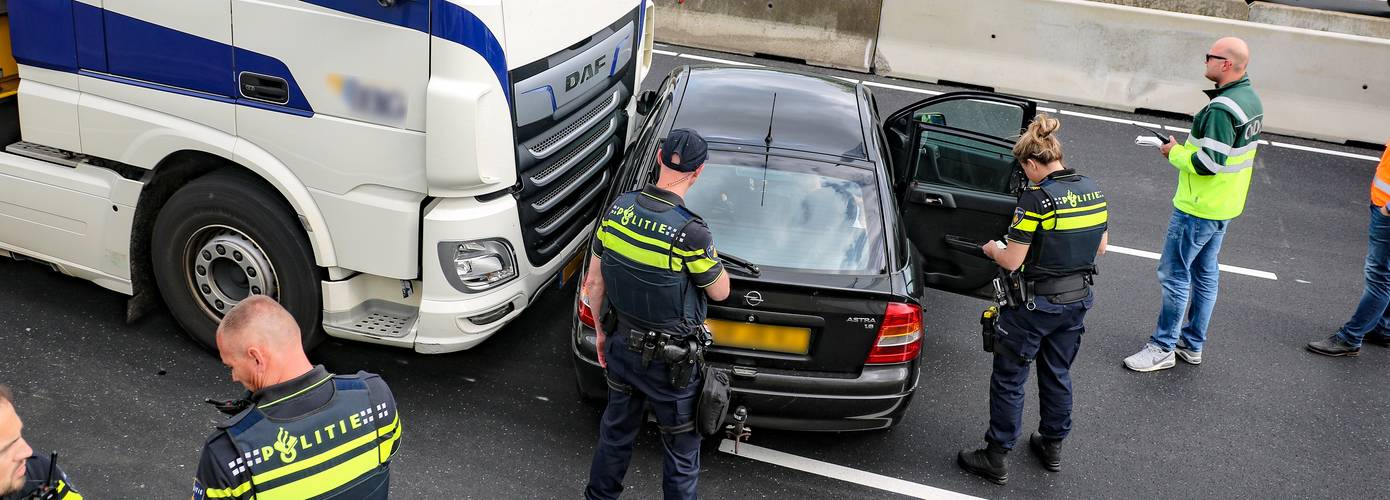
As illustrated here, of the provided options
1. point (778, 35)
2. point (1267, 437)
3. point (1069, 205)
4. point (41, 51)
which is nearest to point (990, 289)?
point (1069, 205)

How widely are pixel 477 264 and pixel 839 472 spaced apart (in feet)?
6.34

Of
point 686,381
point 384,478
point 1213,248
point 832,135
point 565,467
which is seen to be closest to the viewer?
point 384,478

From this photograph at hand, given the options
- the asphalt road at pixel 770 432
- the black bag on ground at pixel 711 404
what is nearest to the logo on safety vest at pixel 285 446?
the black bag on ground at pixel 711 404

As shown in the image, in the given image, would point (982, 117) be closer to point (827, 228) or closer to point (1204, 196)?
point (1204, 196)

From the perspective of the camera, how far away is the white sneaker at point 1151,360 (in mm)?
5812

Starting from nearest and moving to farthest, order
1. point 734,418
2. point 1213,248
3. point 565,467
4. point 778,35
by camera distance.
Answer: point 734,418 → point 565,467 → point 1213,248 → point 778,35

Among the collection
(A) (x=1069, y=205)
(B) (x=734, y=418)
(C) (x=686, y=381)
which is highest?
(A) (x=1069, y=205)

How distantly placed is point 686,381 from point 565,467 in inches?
39.5

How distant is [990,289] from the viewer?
214 inches

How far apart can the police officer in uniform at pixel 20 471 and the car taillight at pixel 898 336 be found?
299 centimetres

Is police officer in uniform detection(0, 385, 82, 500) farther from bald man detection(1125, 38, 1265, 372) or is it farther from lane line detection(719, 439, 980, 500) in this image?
bald man detection(1125, 38, 1265, 372)

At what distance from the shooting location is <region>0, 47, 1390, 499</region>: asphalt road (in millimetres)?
4582

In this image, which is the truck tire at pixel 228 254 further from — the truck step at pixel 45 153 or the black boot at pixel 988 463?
the black boot at pixel 988 463

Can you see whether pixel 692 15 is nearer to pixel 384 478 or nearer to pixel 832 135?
pixel 832 135
